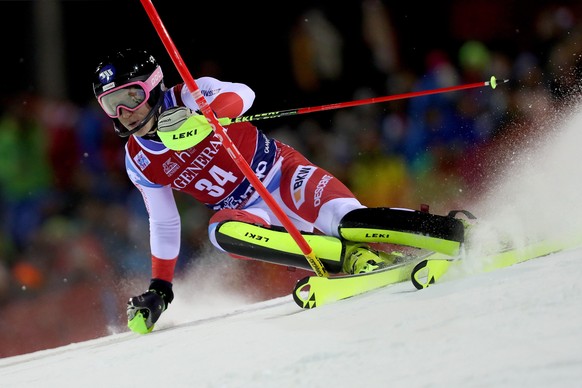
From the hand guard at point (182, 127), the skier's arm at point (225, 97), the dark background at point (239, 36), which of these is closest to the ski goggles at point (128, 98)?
the skier's arm at point (225, 97)

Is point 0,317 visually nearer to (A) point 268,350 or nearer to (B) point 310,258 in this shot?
(B) point 310,258

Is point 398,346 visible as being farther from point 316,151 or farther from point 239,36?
point 239,36

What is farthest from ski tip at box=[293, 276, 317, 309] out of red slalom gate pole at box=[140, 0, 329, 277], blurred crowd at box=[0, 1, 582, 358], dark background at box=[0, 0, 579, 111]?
dark background at box=[0, 0, 579, 111]

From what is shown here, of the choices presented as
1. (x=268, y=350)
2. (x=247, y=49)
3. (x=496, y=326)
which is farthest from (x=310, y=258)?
(x=247, y=49)

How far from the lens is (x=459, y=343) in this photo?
142cm

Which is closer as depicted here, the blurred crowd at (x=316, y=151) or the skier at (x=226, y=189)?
the skier at (x=226, y=189)

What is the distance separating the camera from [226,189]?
3316 millimetres

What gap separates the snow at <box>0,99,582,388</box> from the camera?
1.27 metres

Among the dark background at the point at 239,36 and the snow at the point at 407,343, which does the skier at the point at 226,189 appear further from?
the dark background at the point at 239,36

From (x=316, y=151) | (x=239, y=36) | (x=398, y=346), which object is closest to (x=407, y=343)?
(x=398, y=346)

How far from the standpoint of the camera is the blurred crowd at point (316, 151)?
503 cm

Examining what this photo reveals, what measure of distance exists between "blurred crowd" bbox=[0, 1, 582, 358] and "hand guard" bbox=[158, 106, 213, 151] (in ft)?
7.93

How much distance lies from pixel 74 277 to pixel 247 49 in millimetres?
2027

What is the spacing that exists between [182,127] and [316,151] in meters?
2.56
